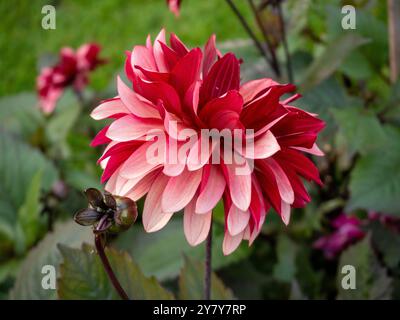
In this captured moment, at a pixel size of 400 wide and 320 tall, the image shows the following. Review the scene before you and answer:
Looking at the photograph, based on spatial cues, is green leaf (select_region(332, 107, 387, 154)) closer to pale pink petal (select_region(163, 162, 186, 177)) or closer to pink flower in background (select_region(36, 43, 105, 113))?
pale pink petal (select_region(163, 162, 186, 177))

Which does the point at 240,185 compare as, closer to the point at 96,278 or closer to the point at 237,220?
the point at 237,220

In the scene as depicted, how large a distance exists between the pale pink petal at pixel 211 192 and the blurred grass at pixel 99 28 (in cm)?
157

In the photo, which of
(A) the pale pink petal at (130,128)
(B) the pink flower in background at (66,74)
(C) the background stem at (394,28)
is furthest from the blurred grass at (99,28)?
(A) the pale pink petal at (130,128)

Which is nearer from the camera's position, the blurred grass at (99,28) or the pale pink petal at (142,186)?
the pale pink petal at (142,186)

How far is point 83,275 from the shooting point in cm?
74

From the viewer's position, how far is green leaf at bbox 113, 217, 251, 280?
105cm

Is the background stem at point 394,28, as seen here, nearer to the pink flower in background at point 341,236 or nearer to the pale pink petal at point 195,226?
the pink flower in background at point 341,236

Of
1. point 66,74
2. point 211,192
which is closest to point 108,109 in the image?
→ point 211,192

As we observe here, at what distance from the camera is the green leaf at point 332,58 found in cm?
97

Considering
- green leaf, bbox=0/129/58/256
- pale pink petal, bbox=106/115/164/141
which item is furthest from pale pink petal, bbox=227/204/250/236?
green leaf, bbox=0/129/58/256

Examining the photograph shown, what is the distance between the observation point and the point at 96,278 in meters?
0.76

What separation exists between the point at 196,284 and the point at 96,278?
0.50 feet

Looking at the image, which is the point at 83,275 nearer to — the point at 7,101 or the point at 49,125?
the point at 49,125

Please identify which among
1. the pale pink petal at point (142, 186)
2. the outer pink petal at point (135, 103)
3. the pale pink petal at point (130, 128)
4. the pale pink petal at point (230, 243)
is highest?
the outer pink petal at point (135, 103)
